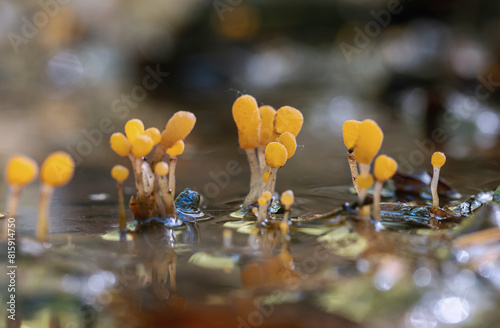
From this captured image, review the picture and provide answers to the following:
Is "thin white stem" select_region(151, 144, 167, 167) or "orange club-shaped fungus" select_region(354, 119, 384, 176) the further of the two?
"thin white stem" select_region(151, 144, 167, 167)

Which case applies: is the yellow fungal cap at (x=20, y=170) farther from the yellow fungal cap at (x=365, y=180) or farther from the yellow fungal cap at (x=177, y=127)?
the yellow fungal cap at (x=365, y=180)

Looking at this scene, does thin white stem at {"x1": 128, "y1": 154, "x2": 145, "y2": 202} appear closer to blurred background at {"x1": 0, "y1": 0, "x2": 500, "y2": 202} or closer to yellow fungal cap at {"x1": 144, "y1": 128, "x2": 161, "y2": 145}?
yellow fungal cap at {"x1": 144, "y1": 128, "x2": 161, "y2": 145}

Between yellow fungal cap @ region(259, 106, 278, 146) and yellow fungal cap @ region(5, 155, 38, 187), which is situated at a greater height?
yellow fungal cap @ region(259, 106, 278, 146)

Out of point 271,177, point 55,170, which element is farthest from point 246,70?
point 55,170

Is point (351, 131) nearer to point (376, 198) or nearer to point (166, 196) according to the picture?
point (376, 198)

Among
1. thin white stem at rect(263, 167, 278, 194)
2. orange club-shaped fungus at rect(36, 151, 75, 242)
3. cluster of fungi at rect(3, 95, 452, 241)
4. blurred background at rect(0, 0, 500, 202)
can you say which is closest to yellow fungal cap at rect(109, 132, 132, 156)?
cluster of fungi at rect(3, 95, 452, 241)

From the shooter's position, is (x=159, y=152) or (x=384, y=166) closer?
(x=384, y=166)

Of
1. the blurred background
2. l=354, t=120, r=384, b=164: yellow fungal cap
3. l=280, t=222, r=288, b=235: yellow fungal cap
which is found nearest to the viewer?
l=354, t=120, r=384, b=164: yellow fungal cap

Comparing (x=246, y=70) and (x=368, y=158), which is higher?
(x=246, y=70)

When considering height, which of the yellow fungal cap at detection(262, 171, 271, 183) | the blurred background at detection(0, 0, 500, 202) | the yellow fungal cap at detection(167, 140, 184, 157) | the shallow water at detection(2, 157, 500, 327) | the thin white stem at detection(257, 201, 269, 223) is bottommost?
the shallow water at detection(2, 157, 500, 327)
